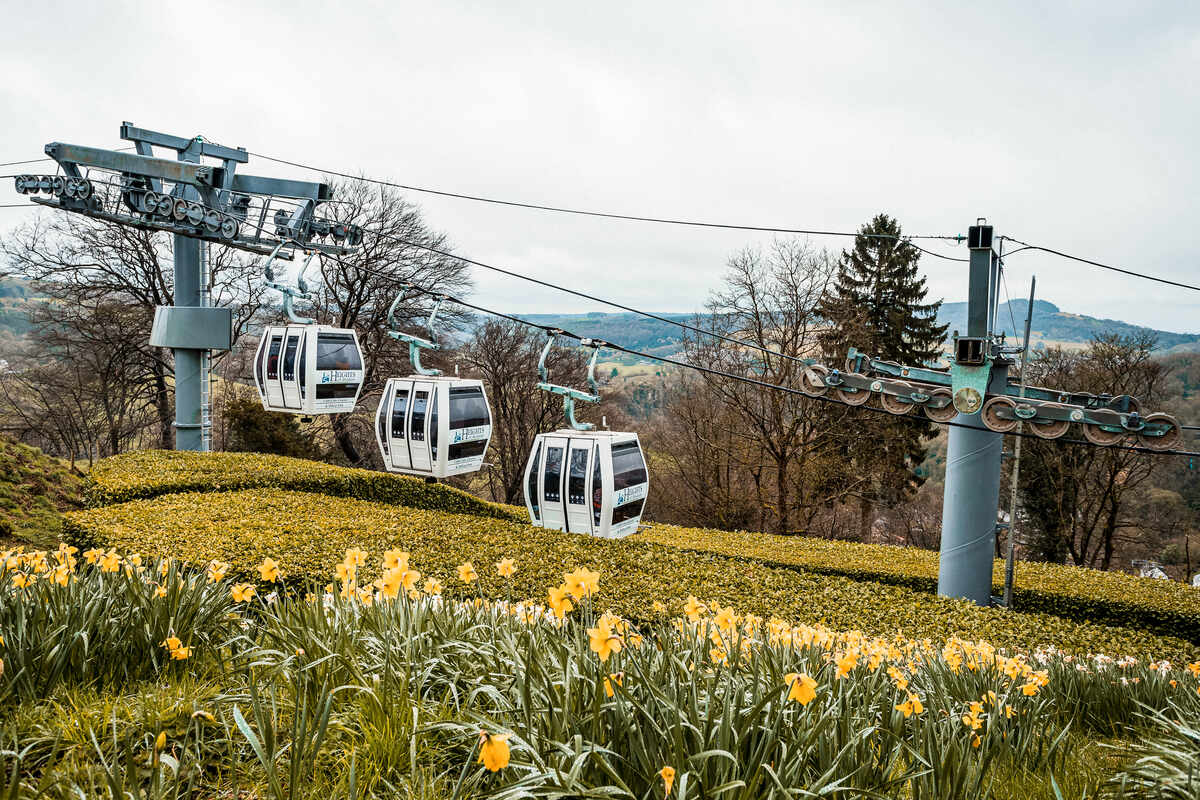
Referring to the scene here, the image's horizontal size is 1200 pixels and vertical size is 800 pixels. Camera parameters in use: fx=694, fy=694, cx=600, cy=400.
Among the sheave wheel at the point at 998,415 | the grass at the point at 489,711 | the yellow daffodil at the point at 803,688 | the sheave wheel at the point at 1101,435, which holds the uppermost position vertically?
the sheave wheel at the point at 998,415

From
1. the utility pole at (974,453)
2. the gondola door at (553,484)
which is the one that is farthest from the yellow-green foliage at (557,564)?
the utility pole at (974,453)

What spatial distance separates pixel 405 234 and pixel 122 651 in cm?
2141

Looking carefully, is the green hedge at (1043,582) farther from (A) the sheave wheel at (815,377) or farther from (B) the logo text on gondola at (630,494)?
(A) the sheave wheel at (815,377)

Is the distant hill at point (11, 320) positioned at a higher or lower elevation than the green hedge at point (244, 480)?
higher

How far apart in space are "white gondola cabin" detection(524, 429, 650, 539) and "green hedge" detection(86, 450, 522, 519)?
4.90 metres

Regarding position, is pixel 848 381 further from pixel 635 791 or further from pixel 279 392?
pixel 279 392

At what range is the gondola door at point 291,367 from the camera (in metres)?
11.2

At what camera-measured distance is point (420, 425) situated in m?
10.9

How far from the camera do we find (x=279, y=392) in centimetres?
1157

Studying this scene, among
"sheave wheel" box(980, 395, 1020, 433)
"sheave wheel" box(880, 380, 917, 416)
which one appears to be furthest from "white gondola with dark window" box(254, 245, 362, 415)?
"sheave wheel" box(980, 395, 1020, 433)

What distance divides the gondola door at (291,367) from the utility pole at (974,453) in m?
9.54

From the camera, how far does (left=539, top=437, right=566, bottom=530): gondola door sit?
956cm

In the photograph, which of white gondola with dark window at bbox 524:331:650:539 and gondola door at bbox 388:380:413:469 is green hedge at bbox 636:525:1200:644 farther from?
gondola door at bbox 388:380:413:469

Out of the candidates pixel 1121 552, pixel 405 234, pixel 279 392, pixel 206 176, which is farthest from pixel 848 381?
pixel 1121 552
